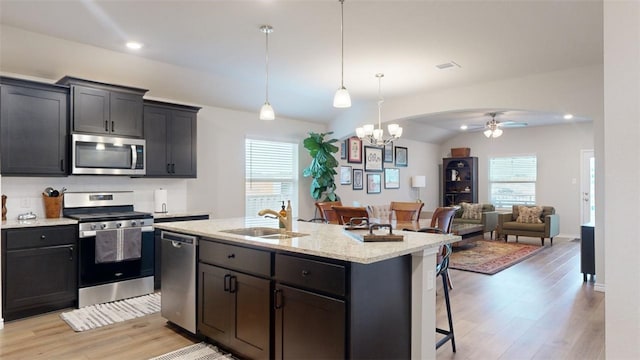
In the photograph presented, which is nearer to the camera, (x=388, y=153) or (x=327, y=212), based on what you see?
(x=327, y=212)

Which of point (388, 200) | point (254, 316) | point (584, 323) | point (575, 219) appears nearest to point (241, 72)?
point (254, 316)

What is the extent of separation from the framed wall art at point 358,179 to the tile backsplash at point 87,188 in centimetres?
398

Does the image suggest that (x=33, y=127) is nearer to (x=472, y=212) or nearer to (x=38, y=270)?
(x=38, y=270)

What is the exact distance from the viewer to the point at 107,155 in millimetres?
4430

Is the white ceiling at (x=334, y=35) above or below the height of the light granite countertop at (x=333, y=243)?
above

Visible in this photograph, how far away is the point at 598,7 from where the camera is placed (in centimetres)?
323

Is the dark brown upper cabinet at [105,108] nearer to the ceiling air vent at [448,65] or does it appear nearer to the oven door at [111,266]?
the oven door at [111,266]

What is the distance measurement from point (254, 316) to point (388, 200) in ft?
24.0

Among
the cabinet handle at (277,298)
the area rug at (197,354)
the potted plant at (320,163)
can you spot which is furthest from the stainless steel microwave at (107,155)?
the cabinet handle at (277,298)

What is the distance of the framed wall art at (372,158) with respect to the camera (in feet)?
29.2

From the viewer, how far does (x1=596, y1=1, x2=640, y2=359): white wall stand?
1346mm

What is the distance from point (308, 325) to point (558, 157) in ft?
31.1

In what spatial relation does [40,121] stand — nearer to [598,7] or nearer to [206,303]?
[206,303]

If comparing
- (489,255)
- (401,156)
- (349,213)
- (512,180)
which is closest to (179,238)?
(349,213)
